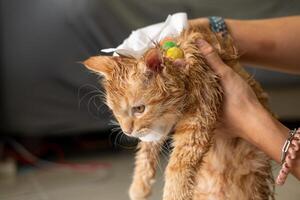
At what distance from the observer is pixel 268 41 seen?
1118 millimetres

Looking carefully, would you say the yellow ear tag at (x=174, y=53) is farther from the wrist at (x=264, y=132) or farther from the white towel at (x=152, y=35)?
the wrist at (x=264, y=132)

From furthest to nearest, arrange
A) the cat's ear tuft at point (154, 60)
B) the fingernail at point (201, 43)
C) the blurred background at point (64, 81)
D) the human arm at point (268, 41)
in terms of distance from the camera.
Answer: the blurred background at point (64, 81) → the human arm at point (268, 41) → the fingernail at point (201, 43) → the cat's ear tuft at point (154, 60)

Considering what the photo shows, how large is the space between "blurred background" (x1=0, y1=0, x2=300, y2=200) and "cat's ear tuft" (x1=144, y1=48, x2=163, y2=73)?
2.25 feet

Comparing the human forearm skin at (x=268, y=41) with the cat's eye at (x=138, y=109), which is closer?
the cat's eye at (x=138, y=109)

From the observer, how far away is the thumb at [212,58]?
0.83m

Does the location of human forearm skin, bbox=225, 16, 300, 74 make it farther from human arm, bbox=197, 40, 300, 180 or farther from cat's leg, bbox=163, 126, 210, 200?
cat's leg, bbox=163, 126, 210, 200

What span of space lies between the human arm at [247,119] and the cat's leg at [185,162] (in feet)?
0.29

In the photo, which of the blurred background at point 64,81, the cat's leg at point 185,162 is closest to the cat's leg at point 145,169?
the cat's leg at point 185,162

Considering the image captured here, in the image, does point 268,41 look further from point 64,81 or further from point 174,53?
point 64,81

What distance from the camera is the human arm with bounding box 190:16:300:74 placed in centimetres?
110

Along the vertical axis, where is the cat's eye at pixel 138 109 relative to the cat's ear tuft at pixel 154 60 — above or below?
below

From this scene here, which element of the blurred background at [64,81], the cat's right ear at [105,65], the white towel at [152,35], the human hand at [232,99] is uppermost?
the white towel at [152,35]

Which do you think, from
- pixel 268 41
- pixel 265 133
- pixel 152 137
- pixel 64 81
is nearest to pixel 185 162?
pixel 152 137

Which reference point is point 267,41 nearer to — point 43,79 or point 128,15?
point 128,15
